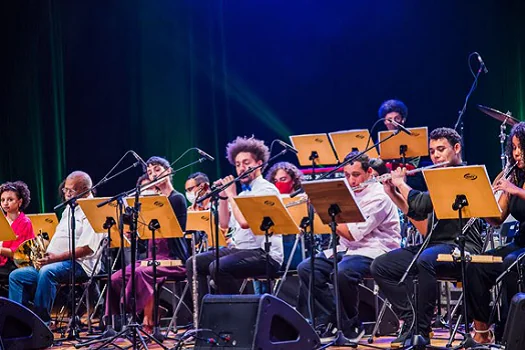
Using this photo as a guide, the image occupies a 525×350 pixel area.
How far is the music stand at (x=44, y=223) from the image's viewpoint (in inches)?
298

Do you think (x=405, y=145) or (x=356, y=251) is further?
(x=405, y=145)

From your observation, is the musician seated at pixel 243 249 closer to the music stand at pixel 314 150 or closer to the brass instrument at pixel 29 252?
the music stand at pixel 314 150

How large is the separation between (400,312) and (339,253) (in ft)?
2.24

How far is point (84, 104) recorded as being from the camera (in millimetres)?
9766

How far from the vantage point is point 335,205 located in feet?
16.3

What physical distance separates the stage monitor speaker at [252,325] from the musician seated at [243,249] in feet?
3.52

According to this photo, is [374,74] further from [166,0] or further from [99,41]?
[99,41]

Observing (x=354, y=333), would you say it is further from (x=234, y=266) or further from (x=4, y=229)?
(x=4, y=229)

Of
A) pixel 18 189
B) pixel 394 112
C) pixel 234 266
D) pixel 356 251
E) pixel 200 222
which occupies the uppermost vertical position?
pixel 394 112

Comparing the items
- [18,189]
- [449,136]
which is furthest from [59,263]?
[449,136]

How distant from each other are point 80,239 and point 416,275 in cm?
301

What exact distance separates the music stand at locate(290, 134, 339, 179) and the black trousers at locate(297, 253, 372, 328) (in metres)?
1.45

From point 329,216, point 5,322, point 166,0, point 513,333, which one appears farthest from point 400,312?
point 166,0

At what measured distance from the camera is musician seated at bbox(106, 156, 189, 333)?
21.1ft
